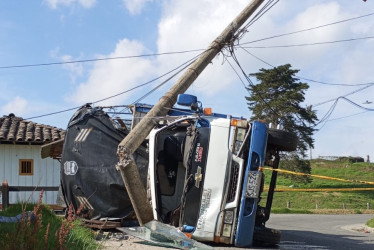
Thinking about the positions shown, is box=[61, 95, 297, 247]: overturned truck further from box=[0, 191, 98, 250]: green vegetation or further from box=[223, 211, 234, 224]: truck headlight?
box=[0, 191, 98, 250]: green vegetation

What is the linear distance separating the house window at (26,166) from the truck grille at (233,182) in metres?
11.7

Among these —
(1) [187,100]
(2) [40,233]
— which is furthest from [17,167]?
(2) [40,233]

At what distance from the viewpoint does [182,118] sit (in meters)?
10.4

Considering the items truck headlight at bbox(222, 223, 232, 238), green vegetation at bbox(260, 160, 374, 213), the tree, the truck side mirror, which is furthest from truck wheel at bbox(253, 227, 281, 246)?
the tree

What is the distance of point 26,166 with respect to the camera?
768 inches

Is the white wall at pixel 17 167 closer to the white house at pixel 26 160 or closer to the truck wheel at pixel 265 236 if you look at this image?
the white house at pixel 26 160

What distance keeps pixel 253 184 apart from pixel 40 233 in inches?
151

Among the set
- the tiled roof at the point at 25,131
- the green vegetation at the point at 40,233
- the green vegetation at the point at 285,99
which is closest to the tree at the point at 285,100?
the green vegetation at the point at 285,99

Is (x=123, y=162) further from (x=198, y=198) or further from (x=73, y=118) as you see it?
(x=73, y=118)

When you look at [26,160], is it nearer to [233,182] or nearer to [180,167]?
[180,167]

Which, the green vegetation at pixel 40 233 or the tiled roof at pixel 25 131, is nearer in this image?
the green vegetation at pixel 40 233

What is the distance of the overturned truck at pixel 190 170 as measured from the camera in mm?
9477

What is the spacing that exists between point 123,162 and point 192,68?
11.9 ft

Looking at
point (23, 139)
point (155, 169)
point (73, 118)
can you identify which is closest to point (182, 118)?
point (155, 169)
